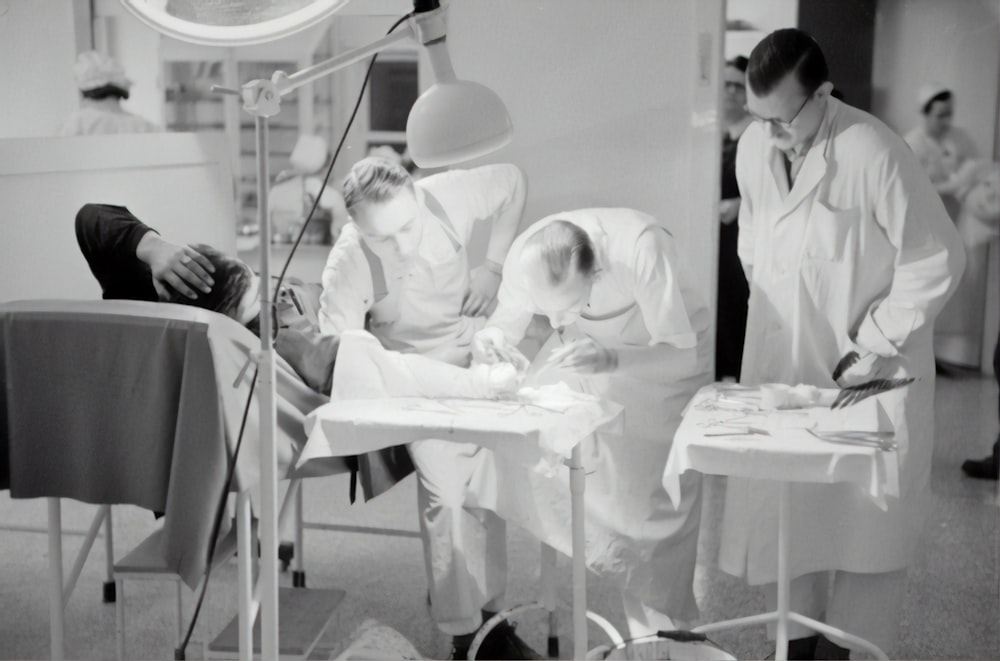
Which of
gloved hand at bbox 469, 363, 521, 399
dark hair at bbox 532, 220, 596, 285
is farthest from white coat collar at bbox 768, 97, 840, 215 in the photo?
gloved hand at bbox 469, 363, 521, 399

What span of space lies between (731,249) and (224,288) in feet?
4.00

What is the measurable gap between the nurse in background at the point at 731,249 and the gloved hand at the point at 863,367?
24cm

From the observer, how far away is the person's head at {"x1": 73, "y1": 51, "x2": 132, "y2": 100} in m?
2.72

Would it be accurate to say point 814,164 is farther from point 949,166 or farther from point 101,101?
point 101,101

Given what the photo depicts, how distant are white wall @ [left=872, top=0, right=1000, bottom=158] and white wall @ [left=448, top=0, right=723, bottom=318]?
372 mm

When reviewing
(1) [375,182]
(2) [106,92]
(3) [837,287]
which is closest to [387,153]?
(1) [375,182]

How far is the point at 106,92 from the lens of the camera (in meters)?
2.72

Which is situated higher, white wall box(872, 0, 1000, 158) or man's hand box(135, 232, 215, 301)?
white wall box(872, 0, 1000, 158)

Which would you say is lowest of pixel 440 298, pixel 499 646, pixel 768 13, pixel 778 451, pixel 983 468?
pixel 499 646

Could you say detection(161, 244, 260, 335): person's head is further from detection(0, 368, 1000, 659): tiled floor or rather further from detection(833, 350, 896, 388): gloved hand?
detection(833, 350, 896, 388): gloved hand

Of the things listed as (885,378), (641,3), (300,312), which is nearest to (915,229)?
(885,378)

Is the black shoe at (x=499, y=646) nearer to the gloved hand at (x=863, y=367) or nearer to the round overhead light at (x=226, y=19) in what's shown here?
the gloved hand at (x=863, y=367)

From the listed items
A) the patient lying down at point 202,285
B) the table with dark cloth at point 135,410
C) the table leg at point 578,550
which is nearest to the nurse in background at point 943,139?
the table leg at point 578,550

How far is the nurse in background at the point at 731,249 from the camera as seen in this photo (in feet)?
7.90
